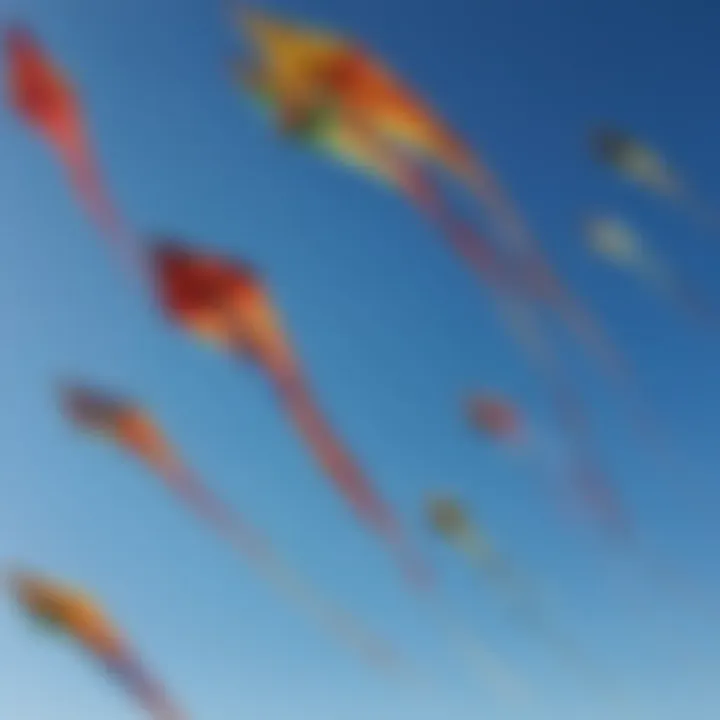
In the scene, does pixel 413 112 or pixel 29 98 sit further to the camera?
pixel 413 112

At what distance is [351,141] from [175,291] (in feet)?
1.77

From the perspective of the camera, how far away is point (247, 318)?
241 cm

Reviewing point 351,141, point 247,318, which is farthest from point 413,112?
point 247,318

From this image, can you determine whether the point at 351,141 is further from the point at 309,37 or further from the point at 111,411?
the point at 111,411

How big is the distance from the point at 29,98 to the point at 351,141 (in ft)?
2.36

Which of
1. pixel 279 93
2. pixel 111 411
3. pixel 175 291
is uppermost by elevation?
pixel 279 93

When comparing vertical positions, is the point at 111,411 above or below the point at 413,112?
below

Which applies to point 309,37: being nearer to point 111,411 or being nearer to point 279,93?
point 279,93

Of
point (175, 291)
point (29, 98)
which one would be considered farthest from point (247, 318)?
point (29, 98)

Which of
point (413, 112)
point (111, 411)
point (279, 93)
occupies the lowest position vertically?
point (111, 411)

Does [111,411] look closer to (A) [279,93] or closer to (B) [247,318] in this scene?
(B) [247,318]

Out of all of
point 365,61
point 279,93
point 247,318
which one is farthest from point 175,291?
point 365,61

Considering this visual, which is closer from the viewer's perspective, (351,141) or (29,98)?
(29,98)

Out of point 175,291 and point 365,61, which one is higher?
point 365,61
